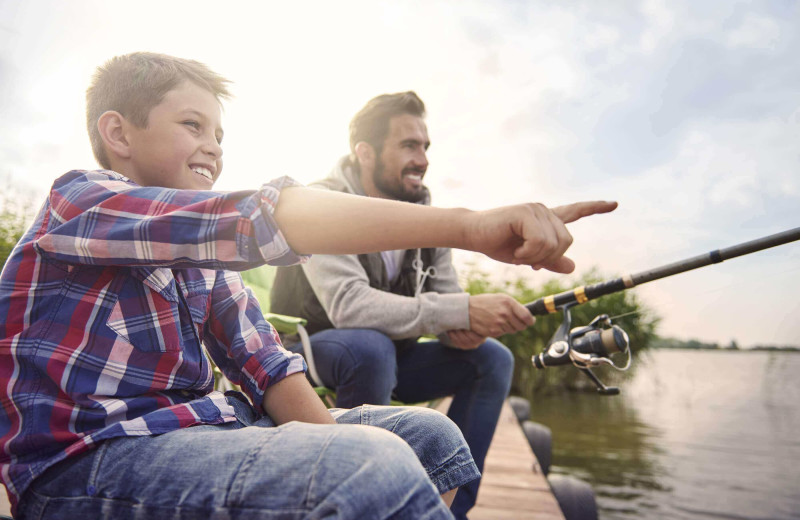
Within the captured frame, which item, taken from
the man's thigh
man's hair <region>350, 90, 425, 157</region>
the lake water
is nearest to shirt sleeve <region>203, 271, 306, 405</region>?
the man's thigh

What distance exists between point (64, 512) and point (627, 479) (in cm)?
566

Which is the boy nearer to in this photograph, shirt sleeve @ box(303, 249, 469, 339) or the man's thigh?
shirt sleeve @ box(303, 249, 469, 339)

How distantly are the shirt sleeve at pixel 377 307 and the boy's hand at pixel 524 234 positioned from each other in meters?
1.45

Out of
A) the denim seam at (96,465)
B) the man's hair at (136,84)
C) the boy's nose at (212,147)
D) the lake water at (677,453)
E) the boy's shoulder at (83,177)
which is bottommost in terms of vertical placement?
the lake water at (677,453)

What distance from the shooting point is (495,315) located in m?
2.14

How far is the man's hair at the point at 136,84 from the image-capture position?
100cm

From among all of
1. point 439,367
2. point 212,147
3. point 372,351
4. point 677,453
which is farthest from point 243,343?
point 677,453

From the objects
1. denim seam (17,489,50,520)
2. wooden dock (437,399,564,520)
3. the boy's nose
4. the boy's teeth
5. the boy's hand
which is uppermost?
the boy's nose

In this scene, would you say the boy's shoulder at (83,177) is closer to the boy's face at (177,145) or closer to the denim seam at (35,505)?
the boy's face at (177,145)

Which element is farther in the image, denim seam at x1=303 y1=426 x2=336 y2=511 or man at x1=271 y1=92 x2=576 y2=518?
man at x1=271 y1=92 x2=576 y2=518

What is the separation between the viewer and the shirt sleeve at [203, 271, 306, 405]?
3.55 ft

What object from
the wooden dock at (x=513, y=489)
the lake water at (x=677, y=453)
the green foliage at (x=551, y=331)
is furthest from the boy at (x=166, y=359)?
the green foliage at (x=551, y=331)

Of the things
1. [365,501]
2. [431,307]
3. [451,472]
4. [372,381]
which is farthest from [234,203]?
[431,307]

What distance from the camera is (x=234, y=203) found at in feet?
2.43
